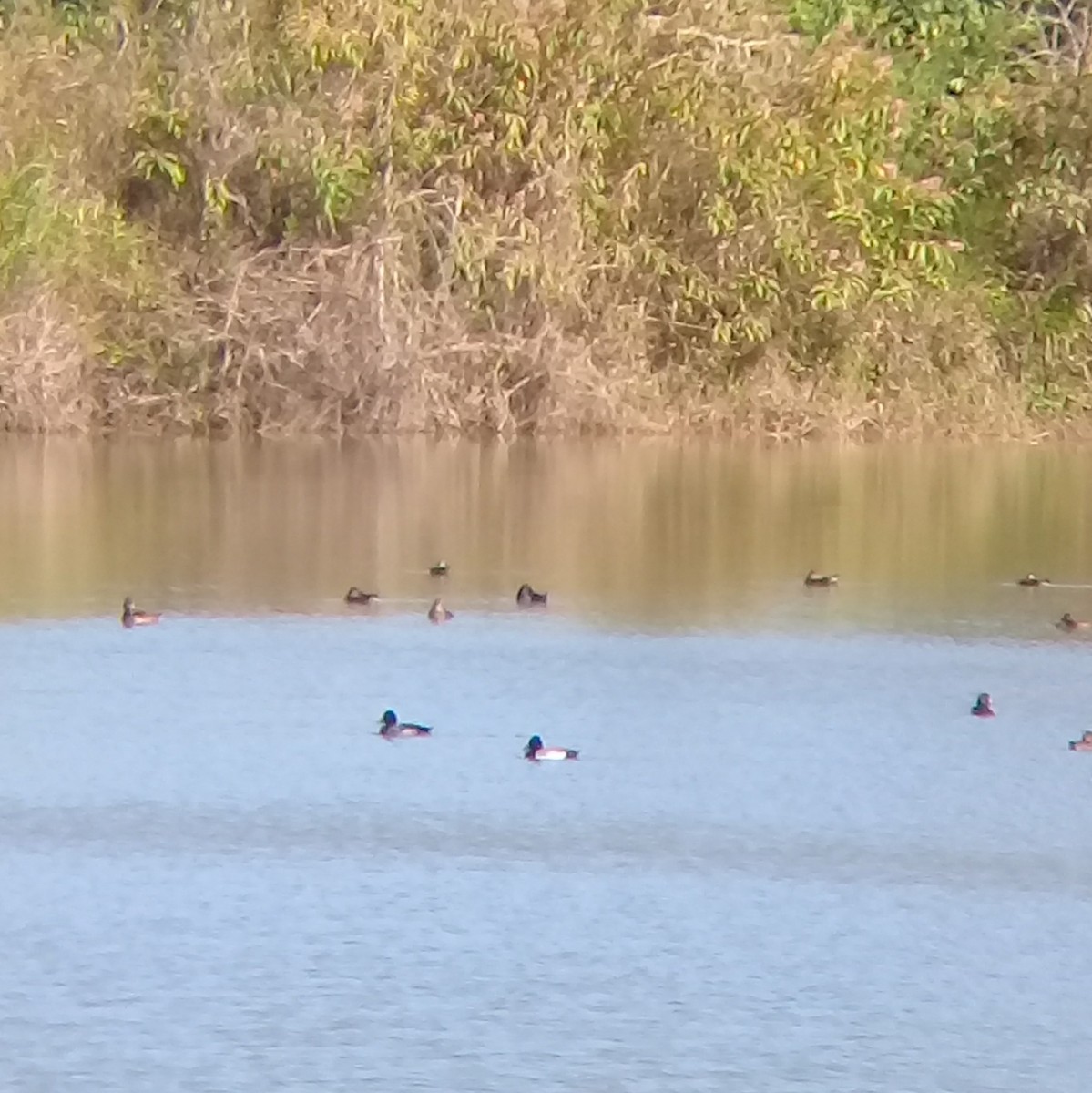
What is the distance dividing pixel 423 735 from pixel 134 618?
3.72 m

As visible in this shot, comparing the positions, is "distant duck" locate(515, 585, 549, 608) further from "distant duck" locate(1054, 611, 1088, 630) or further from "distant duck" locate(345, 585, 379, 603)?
"distant duck" locate(1054, 611, 1088, 630)

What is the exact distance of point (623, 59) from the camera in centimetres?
3009

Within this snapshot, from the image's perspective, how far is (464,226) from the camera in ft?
97.2

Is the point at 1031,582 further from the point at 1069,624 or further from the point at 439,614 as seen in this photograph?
the point at 439,614

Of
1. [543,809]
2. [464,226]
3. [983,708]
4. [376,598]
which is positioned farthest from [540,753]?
[464,226]

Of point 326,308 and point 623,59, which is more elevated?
point 623,59

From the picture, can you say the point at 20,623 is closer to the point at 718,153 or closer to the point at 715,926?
the point at 715,926

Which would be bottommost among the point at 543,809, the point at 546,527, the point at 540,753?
the point at 543,809

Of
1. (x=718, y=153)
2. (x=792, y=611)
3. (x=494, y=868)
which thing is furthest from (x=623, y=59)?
(x=494, y=868)

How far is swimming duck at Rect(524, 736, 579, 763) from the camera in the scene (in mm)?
13555

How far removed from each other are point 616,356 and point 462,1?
13.1 ft

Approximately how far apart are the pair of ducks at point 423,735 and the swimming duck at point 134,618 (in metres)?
3.02

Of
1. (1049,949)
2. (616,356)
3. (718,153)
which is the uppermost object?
(718,153)

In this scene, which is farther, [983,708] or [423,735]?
[983,708]
